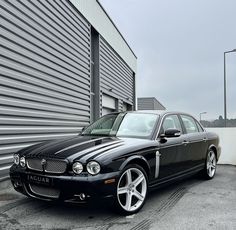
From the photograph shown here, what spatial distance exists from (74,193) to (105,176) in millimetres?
413

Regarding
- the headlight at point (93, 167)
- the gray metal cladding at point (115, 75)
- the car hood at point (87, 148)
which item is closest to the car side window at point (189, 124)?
the car hood at point (87, 148)

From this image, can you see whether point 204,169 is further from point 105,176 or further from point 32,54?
point 32,54

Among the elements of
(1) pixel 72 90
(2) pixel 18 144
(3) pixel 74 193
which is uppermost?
(1) pixel 72 90

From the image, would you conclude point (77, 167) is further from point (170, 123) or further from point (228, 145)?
point (228, 145)

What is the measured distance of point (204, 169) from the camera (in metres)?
6.53

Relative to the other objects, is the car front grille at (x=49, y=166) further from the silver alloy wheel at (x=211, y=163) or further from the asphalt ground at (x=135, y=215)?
the silver alloy wheel at (x=211, y=163)

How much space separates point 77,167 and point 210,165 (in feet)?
13.1

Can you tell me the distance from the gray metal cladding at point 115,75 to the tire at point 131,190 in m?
9.00

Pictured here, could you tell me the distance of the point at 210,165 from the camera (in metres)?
6.80

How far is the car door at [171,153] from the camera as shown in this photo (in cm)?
483

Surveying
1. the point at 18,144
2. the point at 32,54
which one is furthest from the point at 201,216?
the point at 32,54

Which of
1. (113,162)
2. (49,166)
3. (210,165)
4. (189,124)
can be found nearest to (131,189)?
(113,162)

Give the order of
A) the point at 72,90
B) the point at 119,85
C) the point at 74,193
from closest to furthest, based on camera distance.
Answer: the point at 74,193
the point at 72,90
the point at 119,85

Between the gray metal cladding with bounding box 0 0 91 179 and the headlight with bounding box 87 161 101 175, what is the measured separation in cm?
281
